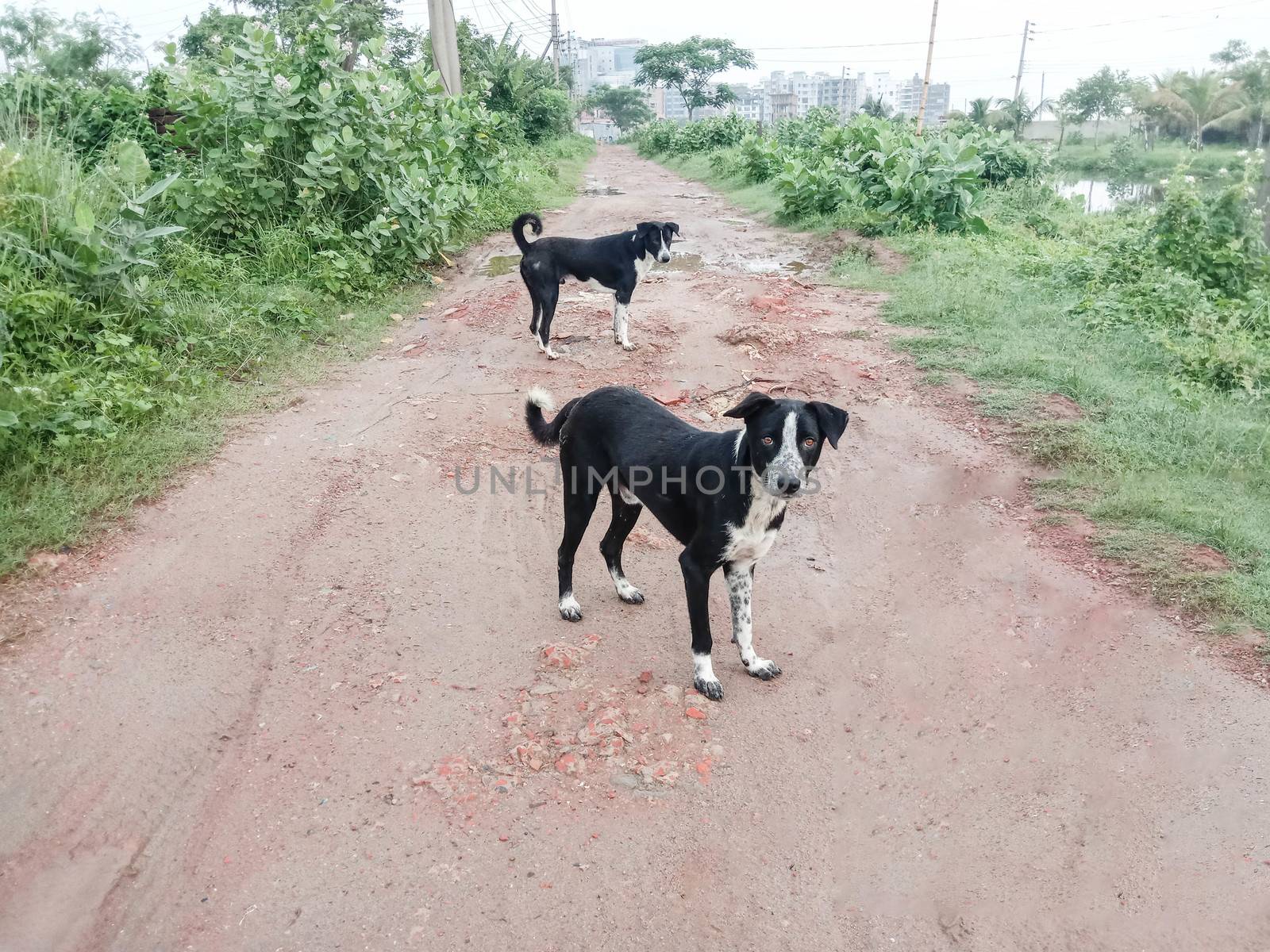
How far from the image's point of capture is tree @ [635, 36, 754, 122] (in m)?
55.5

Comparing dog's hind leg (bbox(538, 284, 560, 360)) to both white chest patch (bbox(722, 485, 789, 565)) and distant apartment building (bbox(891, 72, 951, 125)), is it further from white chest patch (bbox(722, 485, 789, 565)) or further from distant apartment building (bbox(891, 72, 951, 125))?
distant apartment building (bbox(891, 72, 951, 125))

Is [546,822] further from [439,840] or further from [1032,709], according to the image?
[1032,709]

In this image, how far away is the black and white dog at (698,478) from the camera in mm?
3402

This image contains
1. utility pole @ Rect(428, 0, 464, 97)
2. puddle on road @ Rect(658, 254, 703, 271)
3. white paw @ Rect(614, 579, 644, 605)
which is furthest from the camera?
utility pole @ Rect(428, 0, 464, 97)

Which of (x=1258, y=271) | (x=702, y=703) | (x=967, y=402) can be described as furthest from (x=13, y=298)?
(x=1258, y=271)

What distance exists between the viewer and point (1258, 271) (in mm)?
9406

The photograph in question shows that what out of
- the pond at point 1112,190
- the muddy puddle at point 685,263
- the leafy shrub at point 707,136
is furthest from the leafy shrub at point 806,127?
the muddy puddle at point 685,263

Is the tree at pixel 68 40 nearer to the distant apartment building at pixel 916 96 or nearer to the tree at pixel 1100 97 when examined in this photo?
the tree at pixel 1100 97

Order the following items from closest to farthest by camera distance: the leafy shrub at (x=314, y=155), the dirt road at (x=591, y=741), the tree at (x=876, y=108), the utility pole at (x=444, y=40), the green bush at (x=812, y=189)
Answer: the dirt road at (x=591, y=741) < the leafy shrub at (x=314, y=155) < the green bush at (x=812, y=189) < the utility pole at (x=444, y=40) < the tree at (x=876, y=108)

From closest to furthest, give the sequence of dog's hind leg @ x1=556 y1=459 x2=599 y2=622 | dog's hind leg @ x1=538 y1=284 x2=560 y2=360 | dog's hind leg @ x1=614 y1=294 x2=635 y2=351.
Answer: dog's hind leg @ x1=556 y1=459 x2=599 y2=622 → dog's hind leg @ x1=538 y1=284 x2=560 y2=360 → dog's hind leg @ x1=614 y1=294 x2=635 y2=351

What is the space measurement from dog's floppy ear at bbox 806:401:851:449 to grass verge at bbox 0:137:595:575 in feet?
13.2

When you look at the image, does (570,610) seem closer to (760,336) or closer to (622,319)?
(622,319)

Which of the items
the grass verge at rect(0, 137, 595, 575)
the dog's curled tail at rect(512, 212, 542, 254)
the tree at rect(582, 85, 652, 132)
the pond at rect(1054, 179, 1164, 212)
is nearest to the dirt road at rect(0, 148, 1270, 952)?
the grass verge at rect(0, 137, 595, 575)

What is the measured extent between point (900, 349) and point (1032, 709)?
16.5ft
